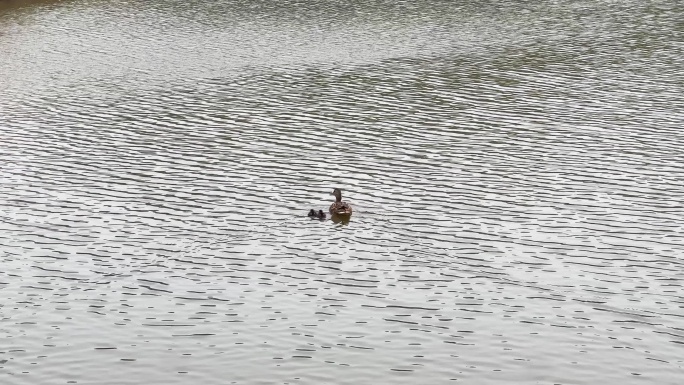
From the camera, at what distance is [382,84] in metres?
57.7

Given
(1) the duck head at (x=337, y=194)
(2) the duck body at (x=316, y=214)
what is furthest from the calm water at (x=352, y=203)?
(1) the duck head at (x=337, y=194)

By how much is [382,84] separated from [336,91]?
9.17 ft

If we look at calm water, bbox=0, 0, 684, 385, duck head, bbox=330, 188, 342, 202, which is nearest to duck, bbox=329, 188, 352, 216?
duck head, bbox=330, 188, 342, 202

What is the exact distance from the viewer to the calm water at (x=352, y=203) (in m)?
26.3

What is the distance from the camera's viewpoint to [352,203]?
3756 centimetres

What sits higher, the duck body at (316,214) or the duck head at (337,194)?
the duck head at (337,194)

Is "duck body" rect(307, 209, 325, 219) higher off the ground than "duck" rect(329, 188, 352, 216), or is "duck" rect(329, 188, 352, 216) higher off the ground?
"duck" rect(329, 188, 352, 216)

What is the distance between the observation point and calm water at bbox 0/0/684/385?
2631 cm

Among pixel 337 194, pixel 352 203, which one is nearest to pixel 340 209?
pixel 337 194

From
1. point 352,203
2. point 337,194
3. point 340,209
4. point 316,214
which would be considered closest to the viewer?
point 340,209

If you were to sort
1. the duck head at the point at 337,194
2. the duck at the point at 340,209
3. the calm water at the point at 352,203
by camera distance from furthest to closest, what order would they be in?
the duck head at the point at 337,194 → the duck at the point at 340,209 → the calm water at the point at 352,203

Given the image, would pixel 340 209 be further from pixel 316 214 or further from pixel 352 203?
pixel 352 203

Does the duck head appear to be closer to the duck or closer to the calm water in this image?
the duck

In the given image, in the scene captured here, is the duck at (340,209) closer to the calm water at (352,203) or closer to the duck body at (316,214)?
the duck body at (316,214)
